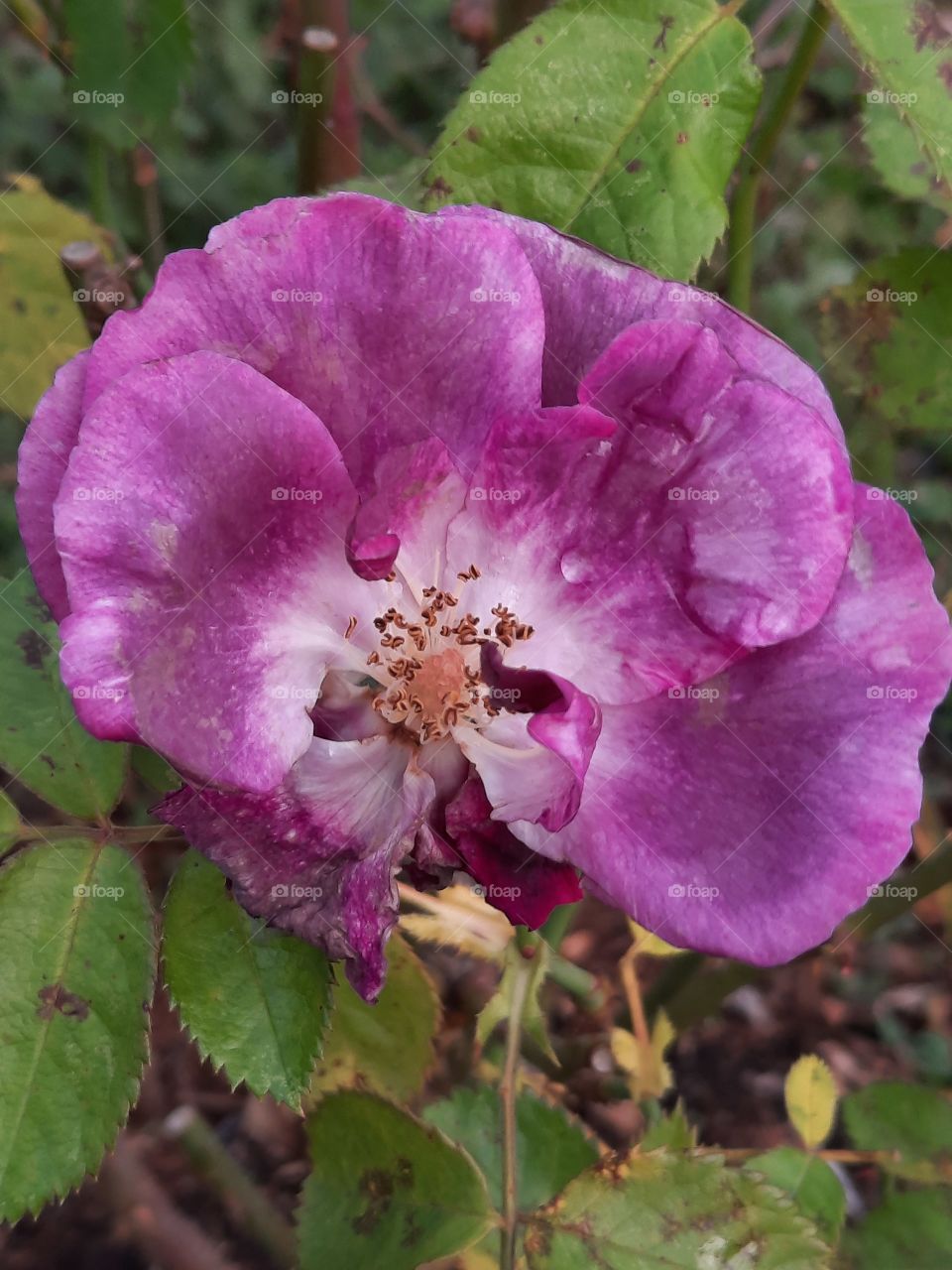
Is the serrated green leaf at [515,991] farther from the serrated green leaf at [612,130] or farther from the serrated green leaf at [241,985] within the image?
the serrated green leaf at [612,130]

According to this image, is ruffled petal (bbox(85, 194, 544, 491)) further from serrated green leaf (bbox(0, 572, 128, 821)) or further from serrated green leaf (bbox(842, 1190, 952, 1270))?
serrated green leaf (bbox(842, 1190, 952, 1270))

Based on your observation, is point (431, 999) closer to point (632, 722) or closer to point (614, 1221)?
point (614, 1221)

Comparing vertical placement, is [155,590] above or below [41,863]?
→ above

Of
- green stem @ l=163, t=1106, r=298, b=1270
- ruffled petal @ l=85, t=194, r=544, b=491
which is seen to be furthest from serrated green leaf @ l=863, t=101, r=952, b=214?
green stem @ l=163, t=1106, r=298, b=1270

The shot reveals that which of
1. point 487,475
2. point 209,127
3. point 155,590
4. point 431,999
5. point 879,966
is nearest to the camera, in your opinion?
point 155,590

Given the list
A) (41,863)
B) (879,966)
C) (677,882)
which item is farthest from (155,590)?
(879,966)

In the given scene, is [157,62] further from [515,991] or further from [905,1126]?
[905,1126]

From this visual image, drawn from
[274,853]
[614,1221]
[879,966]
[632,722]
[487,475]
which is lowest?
[879,966]

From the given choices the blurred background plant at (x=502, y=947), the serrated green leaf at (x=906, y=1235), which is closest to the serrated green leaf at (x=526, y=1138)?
the blurred background plant at (x=502, y=947)
